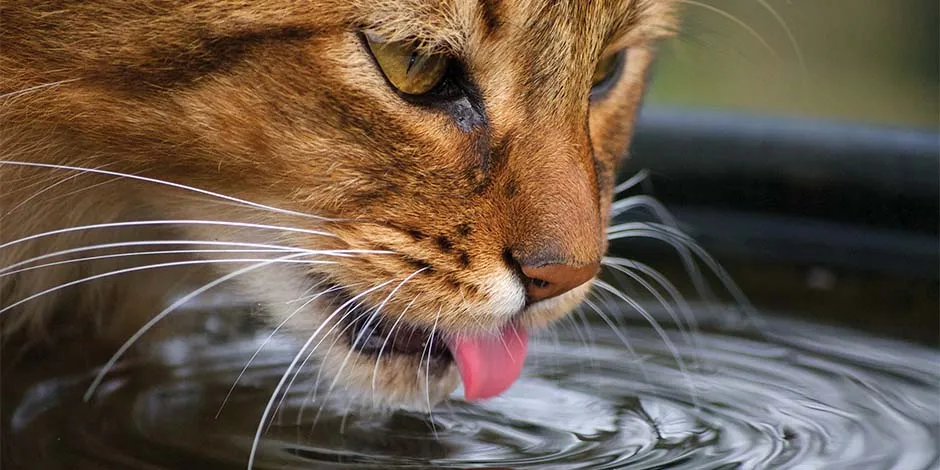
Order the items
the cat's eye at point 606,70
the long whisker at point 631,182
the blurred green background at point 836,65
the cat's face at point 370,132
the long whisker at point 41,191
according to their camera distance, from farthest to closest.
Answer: the blurred green background at point 836,65 < the long whisker at point 631,182 < the cat's eye at point 606,70 < the long whisker at point 41,191 < the cat's face at point 370,132

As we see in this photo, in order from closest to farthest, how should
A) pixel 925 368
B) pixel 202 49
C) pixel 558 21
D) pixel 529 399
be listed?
pixel 202 49 < pixel 558 21 < pixel 529 399 < pixel 925 368

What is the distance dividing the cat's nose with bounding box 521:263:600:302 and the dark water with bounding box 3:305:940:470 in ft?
0.91

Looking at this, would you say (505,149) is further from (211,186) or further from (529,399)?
(529,399)

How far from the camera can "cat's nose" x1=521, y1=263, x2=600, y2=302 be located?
1885 millimetres

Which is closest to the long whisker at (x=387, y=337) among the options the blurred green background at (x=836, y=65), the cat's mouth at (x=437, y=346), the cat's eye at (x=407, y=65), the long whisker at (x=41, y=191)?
the cat's mouth at (x=437, y=346)

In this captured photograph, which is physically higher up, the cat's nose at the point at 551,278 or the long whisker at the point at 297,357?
the cat's nose at the point at 551,278

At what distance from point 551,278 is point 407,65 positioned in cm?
38

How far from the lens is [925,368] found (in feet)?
8.13

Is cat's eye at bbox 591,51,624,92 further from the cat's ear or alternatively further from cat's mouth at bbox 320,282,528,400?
cat's mouth at bbox 320,282,528,400

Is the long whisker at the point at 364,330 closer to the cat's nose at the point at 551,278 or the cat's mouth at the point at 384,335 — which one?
the cat's mouth at the point at 384,335

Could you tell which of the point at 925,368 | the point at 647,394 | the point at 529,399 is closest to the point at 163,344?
the point at 529,399

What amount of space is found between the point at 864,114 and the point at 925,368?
361 cm

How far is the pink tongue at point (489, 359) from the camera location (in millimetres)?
1989

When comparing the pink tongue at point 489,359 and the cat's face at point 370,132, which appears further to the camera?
the pink tongue at point 489,359
